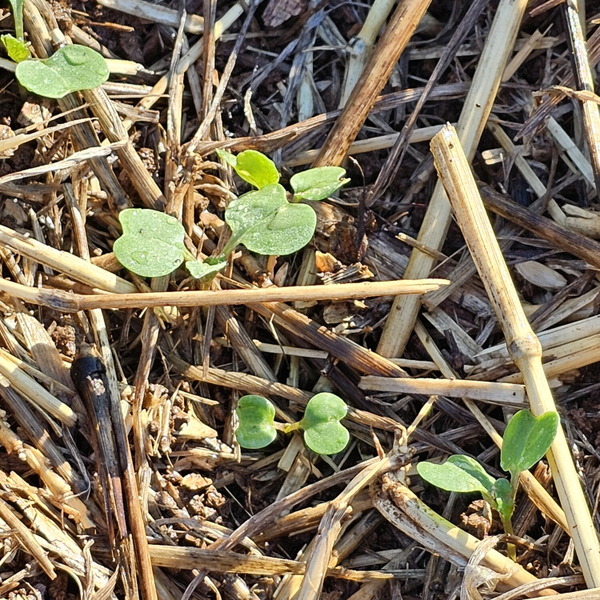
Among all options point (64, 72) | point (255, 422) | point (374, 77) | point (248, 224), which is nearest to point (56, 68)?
point (64, 72)

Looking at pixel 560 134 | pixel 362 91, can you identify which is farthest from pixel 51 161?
pixel 560 134

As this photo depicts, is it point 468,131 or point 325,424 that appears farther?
point 468,131

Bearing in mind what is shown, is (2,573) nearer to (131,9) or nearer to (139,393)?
(139,393)

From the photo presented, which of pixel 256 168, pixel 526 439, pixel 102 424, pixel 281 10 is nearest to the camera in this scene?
pixel 526 439

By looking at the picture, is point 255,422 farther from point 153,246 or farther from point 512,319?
point 512,319

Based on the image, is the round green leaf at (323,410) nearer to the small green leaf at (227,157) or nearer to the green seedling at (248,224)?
the green seedling at (248,224)

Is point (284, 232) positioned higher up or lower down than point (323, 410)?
higher up
